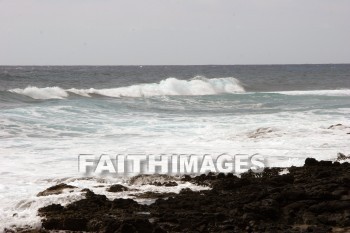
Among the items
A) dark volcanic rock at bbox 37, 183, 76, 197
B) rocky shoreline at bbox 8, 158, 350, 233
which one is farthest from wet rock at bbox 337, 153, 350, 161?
dark volcanic rock at bbox 37, 183, 76, 197

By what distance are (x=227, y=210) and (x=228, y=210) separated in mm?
13

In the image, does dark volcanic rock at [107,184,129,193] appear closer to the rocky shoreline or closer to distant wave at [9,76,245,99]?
the rocky shoreline

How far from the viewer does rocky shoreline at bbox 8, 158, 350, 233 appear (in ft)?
23.9

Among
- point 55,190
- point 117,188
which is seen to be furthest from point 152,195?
point 55,190

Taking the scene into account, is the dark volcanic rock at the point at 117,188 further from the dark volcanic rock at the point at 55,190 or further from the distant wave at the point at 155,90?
the distant wave at the point at 155,90

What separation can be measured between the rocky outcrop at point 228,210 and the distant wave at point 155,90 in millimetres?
29027

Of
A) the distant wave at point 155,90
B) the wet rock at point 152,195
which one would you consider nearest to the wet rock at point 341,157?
the wet rock at point 152,195

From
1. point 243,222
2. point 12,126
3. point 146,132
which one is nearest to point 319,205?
point 243,222

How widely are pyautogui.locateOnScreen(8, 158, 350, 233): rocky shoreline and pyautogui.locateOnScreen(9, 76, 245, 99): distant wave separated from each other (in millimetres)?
29019

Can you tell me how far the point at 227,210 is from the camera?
314 inches

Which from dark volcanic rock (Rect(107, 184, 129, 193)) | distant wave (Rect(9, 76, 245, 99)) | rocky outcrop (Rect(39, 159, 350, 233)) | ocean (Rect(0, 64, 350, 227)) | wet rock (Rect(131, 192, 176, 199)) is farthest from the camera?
distant wave (Rect(9, 76, 245, 99))

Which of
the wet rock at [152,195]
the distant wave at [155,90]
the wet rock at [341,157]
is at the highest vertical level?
the distant wave at [155,90]

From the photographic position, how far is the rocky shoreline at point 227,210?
23.9ft

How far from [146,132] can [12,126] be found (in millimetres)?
4212
